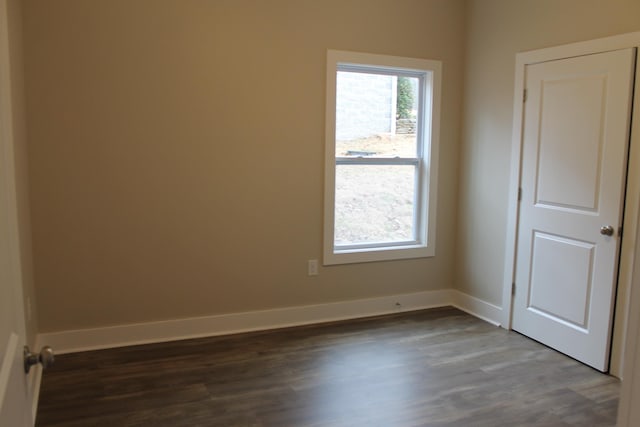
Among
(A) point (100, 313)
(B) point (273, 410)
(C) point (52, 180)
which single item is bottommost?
(B) point (273, 410)

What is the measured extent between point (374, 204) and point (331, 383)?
173 centimetres

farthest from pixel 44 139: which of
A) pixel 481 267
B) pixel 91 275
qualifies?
pixel 481 267

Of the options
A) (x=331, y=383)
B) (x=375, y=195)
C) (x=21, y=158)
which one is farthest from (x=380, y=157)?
(x=21, y=158)

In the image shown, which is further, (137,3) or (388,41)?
(388,41)

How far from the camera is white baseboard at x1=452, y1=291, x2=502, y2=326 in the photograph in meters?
4.05

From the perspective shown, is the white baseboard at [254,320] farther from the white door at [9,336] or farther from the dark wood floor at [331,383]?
the white door at [9,336]

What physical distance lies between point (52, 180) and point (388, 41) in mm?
2697

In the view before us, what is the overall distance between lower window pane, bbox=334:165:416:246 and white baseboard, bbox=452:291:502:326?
704 mm

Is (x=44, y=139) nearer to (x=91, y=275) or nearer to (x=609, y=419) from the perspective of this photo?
(x=91, y=275)

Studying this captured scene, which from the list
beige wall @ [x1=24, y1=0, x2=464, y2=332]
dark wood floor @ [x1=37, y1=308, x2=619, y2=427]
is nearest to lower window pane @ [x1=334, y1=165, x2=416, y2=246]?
beige wall @ [x1=24, y1=0, x2=464, y2=332]

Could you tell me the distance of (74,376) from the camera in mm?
2992

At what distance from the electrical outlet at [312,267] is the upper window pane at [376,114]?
0.89 metres

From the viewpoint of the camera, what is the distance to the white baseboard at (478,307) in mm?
4055

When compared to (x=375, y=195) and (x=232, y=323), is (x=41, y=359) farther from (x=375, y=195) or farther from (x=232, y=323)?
(x=375, y=195)
